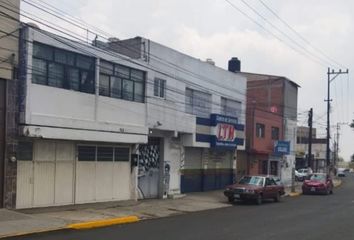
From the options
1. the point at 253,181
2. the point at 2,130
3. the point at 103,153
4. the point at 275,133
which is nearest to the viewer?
the point at 2,130

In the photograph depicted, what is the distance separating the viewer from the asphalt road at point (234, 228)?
1619 centimetres

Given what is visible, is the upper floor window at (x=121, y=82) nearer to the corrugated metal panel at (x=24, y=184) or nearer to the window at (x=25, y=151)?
the window at (x=25, y=151)

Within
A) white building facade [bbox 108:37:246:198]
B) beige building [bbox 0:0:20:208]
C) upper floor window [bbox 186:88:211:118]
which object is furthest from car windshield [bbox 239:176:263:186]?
beige building [bbox 0:0:20:208]

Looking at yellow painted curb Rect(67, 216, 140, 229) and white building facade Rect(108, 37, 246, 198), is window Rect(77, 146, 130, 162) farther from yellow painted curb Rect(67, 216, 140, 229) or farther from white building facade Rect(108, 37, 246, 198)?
yellow painted curb Rect(67, 216, 140, 229)

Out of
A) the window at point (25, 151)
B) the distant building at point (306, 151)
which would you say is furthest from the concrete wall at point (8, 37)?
the distant building at point (306, 151)

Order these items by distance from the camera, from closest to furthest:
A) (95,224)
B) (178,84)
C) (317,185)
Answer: (95,224) → (178,84) → (317,185)

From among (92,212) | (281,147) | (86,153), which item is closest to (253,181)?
(86,153)

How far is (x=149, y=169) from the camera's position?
103ft

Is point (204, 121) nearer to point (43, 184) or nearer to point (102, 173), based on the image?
point (102, 173)

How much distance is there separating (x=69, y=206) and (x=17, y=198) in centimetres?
292

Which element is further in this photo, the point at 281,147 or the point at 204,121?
the point at 281,147

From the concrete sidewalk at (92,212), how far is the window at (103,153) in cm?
209

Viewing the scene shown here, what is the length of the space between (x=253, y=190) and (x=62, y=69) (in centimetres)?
1266

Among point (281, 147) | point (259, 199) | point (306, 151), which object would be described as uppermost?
point (281, 147)
